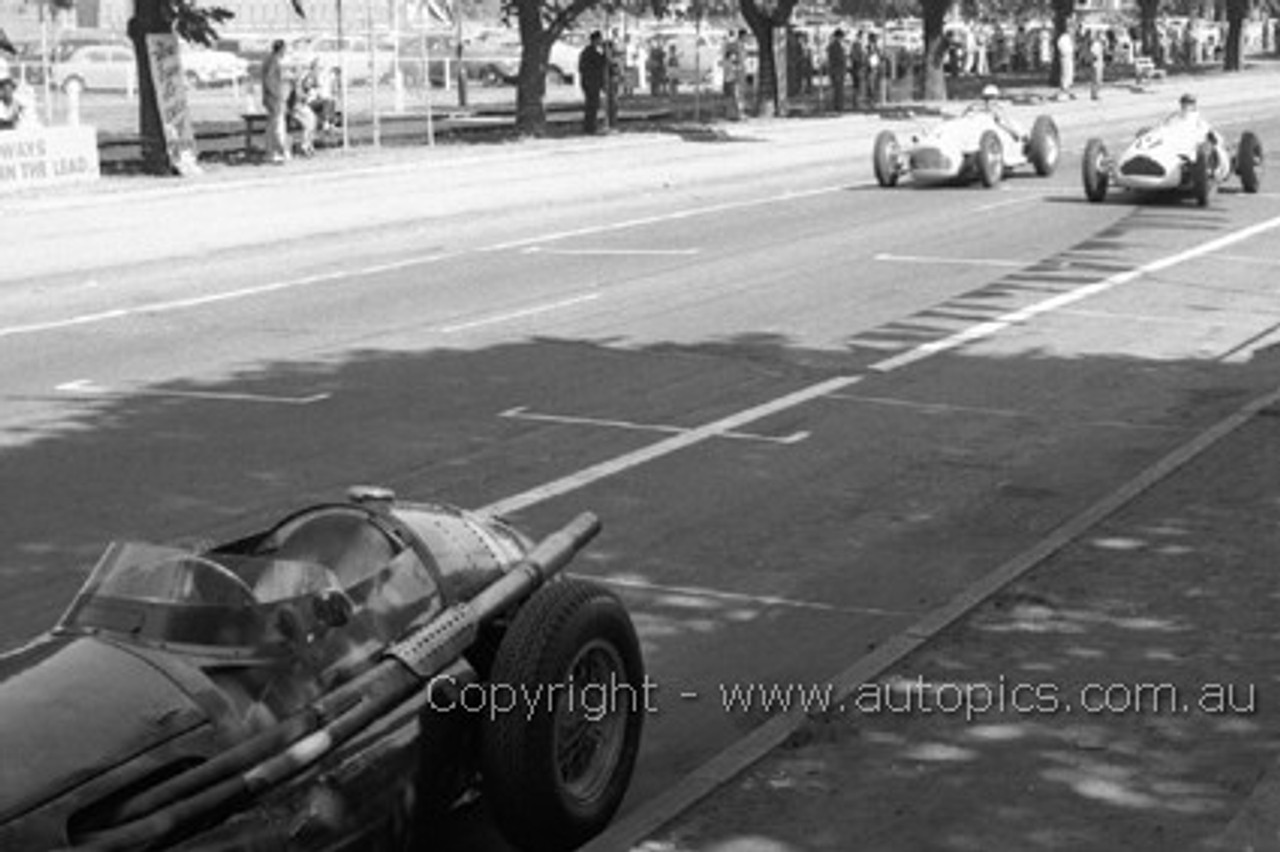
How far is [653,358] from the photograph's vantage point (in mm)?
16391

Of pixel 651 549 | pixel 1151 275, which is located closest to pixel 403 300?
pixel 1151 275

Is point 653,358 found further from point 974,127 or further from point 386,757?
point 974,127

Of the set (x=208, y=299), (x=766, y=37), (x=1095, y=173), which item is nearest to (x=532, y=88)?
(x=766, y=37)

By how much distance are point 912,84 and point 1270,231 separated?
32177 millimetres

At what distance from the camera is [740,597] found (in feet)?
32.2

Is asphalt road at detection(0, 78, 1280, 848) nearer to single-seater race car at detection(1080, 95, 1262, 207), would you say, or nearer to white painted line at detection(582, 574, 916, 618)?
white painted line at detection(582, 574, 916, 618)

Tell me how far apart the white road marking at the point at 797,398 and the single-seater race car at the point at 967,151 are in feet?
25.9

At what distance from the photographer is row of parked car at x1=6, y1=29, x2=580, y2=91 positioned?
55.0 m

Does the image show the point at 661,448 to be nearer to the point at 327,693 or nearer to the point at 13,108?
the point at 327,693

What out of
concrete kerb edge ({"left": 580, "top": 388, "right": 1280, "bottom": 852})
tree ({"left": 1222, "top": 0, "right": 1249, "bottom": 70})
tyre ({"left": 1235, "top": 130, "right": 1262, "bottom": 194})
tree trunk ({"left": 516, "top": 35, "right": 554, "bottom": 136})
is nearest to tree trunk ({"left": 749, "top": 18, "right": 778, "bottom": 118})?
tree trunk ({"left": 516, "top": 35, "right": 554, "bottom": 136})

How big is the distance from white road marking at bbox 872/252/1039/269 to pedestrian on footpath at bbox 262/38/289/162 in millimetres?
12834

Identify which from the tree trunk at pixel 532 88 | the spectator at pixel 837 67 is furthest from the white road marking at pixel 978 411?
the spectator at pixel 837 67

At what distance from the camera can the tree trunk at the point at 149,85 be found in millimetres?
31453

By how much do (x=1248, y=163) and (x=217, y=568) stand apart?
26.0m
